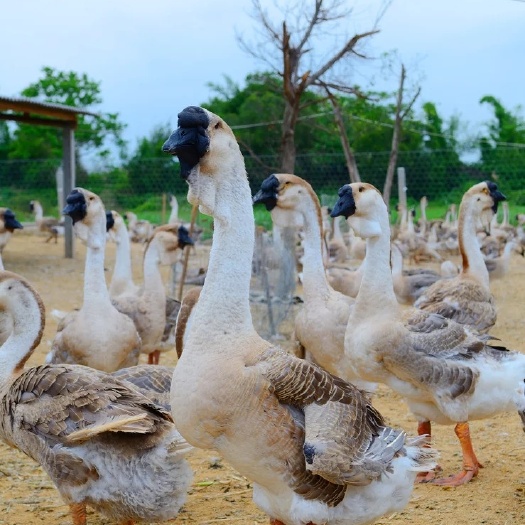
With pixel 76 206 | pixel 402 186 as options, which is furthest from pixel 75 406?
pixel 402 186

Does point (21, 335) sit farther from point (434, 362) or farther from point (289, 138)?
point (289, 138)

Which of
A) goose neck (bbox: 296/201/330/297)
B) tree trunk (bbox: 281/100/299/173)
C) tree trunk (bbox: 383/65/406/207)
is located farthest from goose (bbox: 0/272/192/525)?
tree trunk (bbox: 383/65/406/207)

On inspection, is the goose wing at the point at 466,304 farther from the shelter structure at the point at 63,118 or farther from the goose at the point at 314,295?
the shelter structure at the point at 63,118

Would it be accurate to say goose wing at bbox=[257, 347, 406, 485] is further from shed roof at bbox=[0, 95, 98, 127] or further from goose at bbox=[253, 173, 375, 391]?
shed roof at bbox=[0, 95, 98, 127]

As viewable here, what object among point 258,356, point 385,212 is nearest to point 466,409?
point 385,212

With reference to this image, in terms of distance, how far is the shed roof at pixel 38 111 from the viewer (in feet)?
51.3

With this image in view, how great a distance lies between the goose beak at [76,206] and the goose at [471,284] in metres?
3.53

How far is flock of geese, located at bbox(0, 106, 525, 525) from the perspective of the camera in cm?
314

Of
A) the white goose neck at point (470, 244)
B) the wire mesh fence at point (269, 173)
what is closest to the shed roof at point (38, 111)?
the wire mesh fence at point (269, 173)

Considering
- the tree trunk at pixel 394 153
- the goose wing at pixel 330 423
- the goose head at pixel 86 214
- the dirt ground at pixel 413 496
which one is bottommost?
the dirt ground at pixel 413 496

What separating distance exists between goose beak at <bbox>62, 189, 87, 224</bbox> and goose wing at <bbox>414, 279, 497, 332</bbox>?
11.3ft

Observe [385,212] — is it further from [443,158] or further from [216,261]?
[443,158]

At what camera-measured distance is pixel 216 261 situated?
3252mm

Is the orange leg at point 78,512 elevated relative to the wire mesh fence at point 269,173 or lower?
lower
